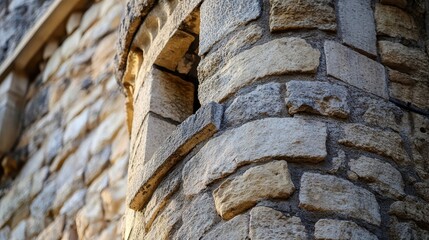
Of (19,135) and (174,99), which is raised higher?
(19,135)

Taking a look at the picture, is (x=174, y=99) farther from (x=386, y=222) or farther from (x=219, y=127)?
(x=386, y=222)

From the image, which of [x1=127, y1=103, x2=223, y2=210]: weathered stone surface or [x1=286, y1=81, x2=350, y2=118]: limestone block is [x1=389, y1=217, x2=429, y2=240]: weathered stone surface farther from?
[x1=127, y1=103, x2=223, y2=210]: weathered stone surface

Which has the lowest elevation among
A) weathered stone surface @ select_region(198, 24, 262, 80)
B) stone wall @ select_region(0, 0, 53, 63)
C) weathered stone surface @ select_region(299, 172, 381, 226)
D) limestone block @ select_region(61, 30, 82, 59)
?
weathered stone surface @ select_region(299, 172, 381, 226)

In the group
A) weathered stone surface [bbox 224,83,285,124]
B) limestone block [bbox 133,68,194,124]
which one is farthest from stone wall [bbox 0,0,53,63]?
weathered stone surface [bbox 224,83,285,124]

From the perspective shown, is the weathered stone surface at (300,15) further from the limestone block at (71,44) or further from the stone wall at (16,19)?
the stone wall at (16,19)

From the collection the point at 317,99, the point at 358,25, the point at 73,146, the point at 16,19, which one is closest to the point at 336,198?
the point at 317,99

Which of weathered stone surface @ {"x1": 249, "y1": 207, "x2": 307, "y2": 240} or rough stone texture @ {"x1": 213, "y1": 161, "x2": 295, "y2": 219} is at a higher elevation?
rough stone texture @ {"x1": 213, "y1": 161, "x2": 295, "y2": 219}

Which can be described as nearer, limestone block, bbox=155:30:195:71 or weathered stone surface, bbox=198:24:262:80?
weathered stone surface, bbox=198:24:262:80

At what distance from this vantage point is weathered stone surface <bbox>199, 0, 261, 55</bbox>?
11.8ft

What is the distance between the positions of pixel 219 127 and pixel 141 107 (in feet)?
2.81

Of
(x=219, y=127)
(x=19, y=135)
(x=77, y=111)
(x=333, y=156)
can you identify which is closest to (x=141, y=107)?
(x=219, y=127)

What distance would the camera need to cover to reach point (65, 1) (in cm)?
707

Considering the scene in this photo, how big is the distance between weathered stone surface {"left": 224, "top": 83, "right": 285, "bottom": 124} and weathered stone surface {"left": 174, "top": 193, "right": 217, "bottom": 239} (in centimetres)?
28

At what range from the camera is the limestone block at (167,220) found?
132 inches
